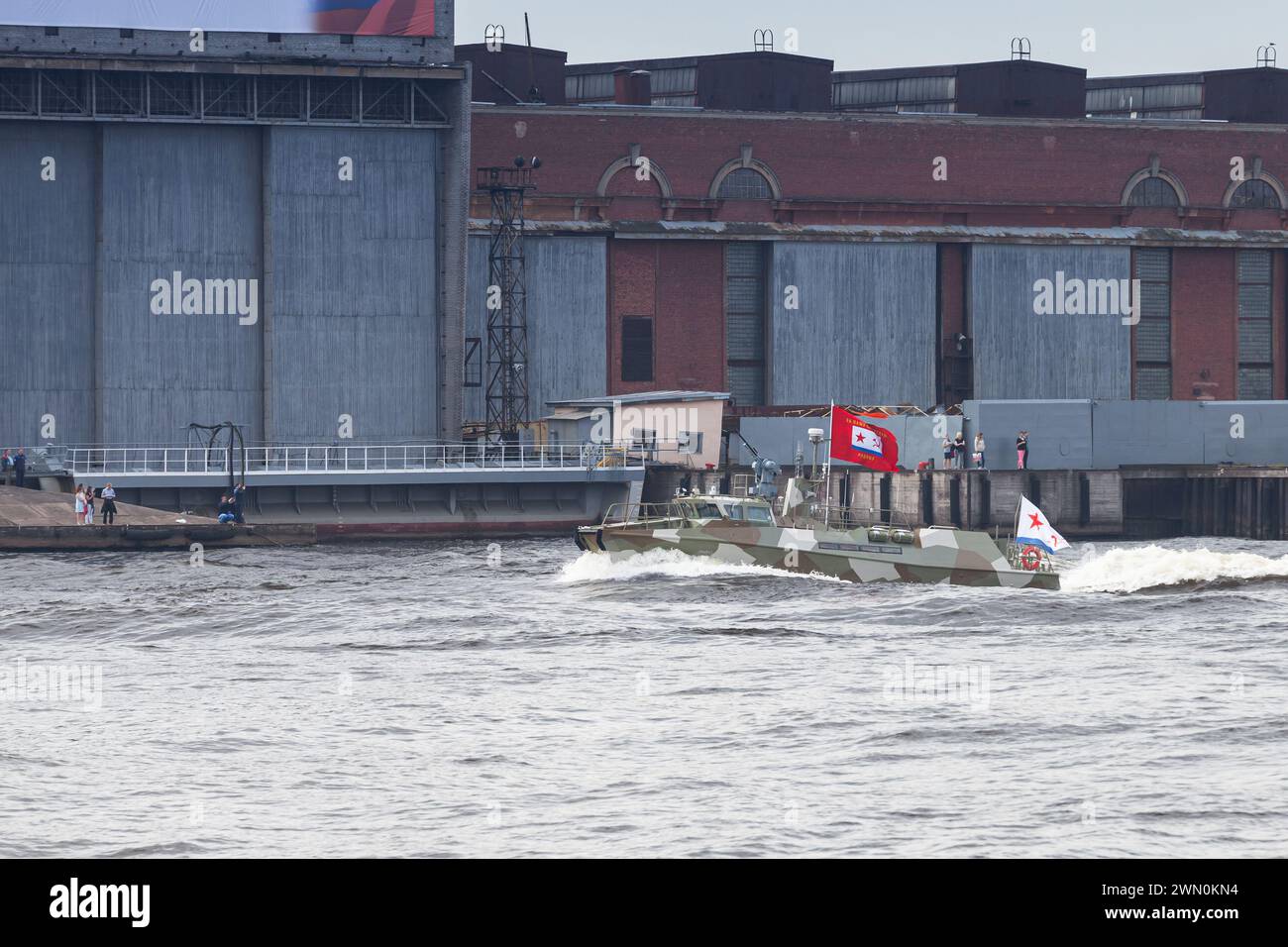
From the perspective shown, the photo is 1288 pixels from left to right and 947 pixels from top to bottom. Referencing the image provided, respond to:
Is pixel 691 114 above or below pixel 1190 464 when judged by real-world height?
above

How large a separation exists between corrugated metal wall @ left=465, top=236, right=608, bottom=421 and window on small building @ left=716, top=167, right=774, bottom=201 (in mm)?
6791

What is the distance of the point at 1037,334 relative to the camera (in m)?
78.7

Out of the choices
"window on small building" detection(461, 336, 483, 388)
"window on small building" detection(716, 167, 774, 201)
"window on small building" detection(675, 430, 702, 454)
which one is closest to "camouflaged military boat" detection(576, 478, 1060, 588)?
"window on small building" detection(675, 430, 702, 454)

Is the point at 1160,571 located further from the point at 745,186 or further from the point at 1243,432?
the point at 745,186

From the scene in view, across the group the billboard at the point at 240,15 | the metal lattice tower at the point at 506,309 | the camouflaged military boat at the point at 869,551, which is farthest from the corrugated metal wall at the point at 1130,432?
the camouflaged military boat at the point at 869,551

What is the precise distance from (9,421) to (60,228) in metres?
7.35

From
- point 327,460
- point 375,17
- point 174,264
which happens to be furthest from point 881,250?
point 174,264

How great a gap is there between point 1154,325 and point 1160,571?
42.6 m

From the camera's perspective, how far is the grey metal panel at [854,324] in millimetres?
76375

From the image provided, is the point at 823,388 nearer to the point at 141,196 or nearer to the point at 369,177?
the point at 369,177

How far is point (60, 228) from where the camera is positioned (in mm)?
64250

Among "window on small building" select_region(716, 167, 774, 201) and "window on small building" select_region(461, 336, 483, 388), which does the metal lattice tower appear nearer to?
"window on small building" select_region(461, 336, 483, 388)

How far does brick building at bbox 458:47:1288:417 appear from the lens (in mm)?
75562
